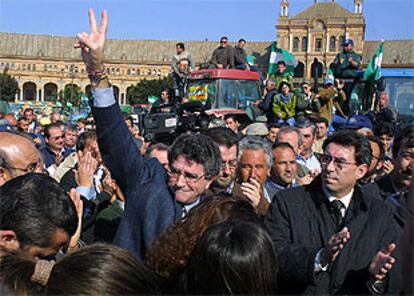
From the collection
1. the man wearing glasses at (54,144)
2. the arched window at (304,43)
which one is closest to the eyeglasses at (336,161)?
the man wearing glasses at (54,144)

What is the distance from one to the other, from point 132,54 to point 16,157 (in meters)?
120

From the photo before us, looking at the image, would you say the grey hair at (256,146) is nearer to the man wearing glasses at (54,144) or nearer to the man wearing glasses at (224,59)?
the man wearing glasses at (54,144)

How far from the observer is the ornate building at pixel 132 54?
104 m

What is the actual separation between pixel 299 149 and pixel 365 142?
3431 millimetres

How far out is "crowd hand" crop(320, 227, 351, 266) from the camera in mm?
3033

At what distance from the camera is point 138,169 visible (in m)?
3.79

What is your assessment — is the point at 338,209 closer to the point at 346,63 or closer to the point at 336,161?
the point at 336,161

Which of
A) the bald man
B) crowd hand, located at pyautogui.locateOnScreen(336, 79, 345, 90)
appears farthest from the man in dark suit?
crowd hand, located at pyautogui.locateOnScreen(336, 79, 345, 90)

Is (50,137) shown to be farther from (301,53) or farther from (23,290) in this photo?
(301,53)

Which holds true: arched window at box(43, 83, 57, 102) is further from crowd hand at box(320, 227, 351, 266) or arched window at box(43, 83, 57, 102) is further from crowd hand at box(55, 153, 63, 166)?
crowd hand at box(320, 227, 351, 266)

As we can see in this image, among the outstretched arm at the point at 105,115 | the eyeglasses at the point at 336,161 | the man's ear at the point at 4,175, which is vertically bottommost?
the man's ear at the point at 4,175

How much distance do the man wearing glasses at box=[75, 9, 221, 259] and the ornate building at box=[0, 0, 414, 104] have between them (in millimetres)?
99605

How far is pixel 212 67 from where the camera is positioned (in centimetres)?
1870

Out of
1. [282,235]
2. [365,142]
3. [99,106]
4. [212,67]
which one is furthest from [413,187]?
[212,67]
